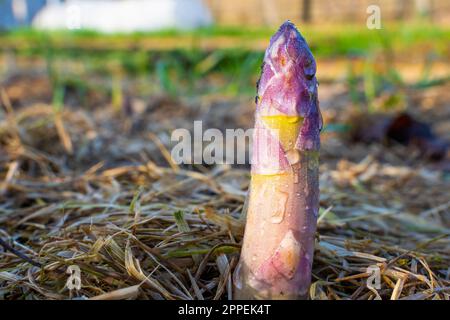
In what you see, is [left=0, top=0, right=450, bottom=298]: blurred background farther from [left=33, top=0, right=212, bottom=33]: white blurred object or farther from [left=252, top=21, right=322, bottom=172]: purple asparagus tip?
[left=33, top=0, right=212, bottom=33]: white blurred object

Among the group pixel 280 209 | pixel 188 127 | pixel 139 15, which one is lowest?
pixel 188 127

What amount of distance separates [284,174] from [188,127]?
84.1 inches

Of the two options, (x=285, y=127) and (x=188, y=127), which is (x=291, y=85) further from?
(x=188, y=127)

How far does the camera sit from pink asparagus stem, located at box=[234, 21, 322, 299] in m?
0.88

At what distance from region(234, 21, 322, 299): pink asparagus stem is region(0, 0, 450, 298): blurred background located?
0.79 ft

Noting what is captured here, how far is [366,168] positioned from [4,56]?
466cm

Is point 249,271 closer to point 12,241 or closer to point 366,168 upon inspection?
point 12,241

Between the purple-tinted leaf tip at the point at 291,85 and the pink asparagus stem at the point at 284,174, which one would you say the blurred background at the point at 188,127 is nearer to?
the pink asparagus stem at the point at 284,174

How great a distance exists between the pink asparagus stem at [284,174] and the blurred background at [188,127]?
0.79 feet

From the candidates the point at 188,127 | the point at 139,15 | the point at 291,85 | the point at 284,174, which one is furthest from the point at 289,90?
the point at 139,15

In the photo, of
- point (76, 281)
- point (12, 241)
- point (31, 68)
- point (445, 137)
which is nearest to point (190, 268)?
point (76, 281)

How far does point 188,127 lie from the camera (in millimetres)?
3021

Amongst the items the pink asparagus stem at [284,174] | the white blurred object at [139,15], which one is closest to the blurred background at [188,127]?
the pink asparagus stem at [284,174]

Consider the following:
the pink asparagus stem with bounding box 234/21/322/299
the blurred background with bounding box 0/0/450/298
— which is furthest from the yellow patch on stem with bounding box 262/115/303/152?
the blurred background with bounding box 0/0/450/298
